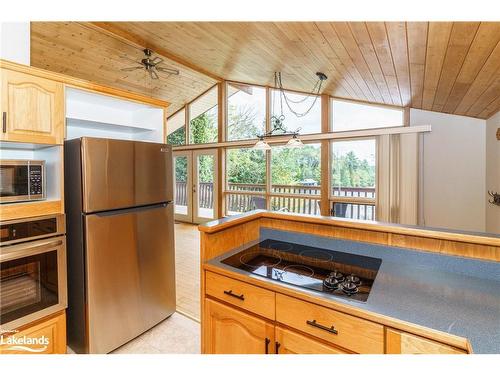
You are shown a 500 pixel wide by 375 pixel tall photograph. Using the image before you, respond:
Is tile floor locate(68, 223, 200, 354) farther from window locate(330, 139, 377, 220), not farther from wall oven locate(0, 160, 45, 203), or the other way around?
window locate(330, 139, 377, 220)

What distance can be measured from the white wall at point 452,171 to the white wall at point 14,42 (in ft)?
15.0

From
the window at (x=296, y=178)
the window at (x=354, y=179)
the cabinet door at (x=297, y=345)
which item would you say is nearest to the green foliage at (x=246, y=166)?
the window at (x=296, y=178)

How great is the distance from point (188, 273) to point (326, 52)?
3.00m

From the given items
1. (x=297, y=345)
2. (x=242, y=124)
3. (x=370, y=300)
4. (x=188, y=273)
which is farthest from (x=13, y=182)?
(x=242, y=124)

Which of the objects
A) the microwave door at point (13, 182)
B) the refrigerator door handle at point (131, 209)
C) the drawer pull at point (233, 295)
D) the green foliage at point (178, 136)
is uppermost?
the green foliage at point (178, 136)

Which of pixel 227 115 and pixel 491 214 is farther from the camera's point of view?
pixel 227 115

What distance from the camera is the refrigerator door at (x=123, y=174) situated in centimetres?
176

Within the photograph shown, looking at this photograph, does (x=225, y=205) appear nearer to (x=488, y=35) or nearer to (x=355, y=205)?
(x=355, y=205)

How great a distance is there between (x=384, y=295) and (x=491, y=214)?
9.36 feet

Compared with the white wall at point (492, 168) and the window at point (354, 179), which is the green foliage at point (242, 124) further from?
the white wall at point (492, 168)

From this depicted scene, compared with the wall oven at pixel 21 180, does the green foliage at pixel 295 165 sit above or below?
above

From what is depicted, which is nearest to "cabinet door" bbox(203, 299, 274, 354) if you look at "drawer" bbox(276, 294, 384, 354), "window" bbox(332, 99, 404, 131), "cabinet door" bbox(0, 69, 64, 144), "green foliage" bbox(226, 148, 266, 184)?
"drawer" bbox(276, 294, 384, 354)
